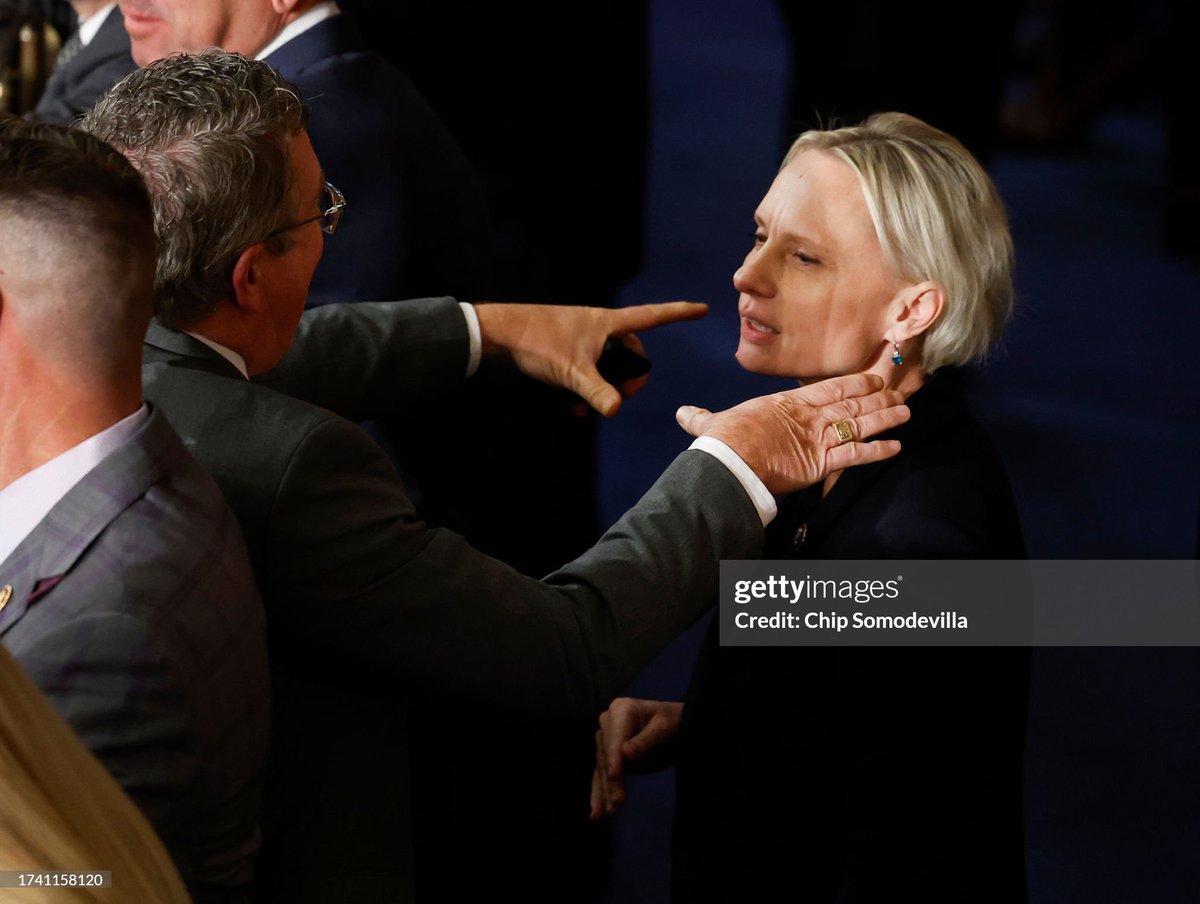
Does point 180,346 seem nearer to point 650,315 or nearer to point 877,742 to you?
point 650,315

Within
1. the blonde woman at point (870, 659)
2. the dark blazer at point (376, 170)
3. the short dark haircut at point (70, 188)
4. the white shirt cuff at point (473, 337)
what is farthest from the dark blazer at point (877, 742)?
the short dark haircut at point (70, 188)

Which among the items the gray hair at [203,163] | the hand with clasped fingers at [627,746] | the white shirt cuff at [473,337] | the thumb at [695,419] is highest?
the gray hair at [203,163]

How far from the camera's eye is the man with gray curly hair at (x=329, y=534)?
1442 mm

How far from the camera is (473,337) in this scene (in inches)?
84.3

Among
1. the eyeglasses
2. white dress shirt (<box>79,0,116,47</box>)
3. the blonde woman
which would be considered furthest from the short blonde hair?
white dress shirt (<box>79,0,116,47</box>)

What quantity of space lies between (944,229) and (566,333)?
530mm

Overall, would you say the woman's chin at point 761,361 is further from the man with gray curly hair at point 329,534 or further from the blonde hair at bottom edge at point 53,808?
the blonde hair at bottom edge at point 53,808

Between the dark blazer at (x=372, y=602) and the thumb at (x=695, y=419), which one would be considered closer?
the dark blazer at (x=372, y=602)

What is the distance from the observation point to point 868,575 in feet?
6.06

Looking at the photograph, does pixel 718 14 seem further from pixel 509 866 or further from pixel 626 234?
pixel 509 866

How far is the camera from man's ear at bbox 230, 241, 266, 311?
1523 millimetres

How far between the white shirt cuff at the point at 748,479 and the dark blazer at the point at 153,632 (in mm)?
548

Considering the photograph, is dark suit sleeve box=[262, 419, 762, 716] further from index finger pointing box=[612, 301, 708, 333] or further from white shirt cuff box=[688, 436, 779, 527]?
index finger pointing box=[612, 301, 708, 333]

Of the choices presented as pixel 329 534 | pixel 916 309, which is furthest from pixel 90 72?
pixel 329 534
